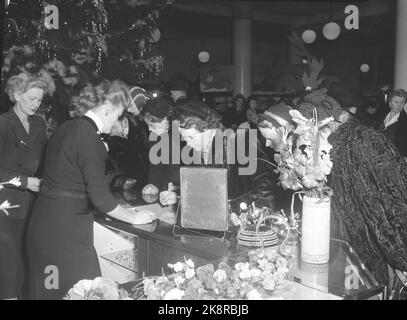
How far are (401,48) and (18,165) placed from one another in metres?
4.89

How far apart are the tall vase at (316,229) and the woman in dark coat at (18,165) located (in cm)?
145

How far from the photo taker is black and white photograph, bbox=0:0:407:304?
4.60ft

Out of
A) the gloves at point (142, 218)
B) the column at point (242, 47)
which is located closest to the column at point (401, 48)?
the column at point (242, 47)

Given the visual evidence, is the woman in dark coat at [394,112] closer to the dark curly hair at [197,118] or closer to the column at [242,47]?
the dark curly hair at [197,118]

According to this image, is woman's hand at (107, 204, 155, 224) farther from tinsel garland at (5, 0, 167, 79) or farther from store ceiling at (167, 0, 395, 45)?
store ceiling at (167, 0, 395, 45)

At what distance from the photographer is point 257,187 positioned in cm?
213

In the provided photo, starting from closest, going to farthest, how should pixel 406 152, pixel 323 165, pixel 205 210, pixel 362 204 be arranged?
pixel 323 165 < pixel 362 204 < pixel 205 210 < pixel 406 152

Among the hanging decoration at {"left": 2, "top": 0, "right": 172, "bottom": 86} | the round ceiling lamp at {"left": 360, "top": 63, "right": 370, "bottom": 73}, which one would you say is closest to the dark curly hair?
the hanging decoration at {"left": 2, "top": 0, "right": 172, "bottom": 86}

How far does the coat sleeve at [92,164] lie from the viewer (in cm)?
181

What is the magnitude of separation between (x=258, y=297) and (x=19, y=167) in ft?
5.55

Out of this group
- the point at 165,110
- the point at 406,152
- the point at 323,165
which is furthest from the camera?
the point at 406,152

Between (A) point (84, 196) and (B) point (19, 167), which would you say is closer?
(A) point (84, 196)
